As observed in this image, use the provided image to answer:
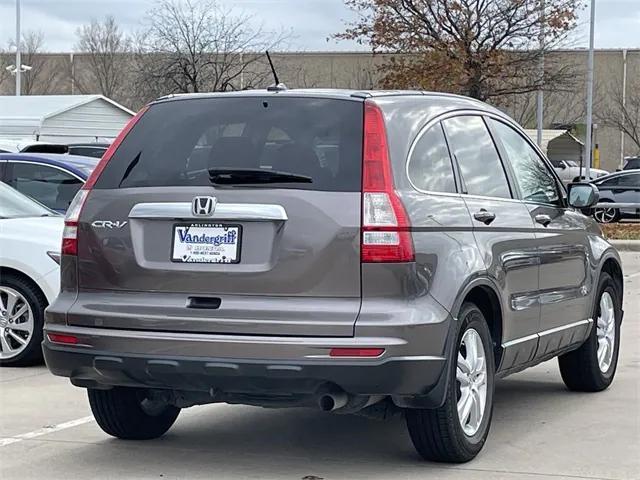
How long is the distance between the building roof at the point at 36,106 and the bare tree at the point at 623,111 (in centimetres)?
3630

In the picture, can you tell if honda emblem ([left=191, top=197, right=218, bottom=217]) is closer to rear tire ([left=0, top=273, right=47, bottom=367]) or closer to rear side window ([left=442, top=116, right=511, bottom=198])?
rear side window ([left=442, top=116, right=511, bottom=198])

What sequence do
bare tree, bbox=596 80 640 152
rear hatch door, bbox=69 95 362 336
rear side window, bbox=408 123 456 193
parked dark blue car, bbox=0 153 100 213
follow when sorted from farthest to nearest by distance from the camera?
bare tree, bbox=596 80 640 152 < parked dark blue car, bbox=0 153 100 213 < rear side window, bbox=408 123 456 193 < rear hatch door, bbox=69 95 362 336

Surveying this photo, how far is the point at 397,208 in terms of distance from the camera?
17.4ft

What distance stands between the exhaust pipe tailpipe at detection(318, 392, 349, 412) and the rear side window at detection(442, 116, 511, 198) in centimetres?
146

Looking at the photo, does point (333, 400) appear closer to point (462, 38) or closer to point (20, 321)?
point (20, 321)

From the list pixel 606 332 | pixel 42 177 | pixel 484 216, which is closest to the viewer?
pixel 484 216

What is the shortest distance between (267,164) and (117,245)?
2.63ft

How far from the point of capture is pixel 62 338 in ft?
18.4

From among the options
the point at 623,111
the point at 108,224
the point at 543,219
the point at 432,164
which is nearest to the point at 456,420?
the point at 432,164

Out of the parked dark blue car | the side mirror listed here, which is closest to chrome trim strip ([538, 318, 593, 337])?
the side mirror

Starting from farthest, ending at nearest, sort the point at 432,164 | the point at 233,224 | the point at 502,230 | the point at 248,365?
the point at 502,230 → the point at 432,164 → the point at 233,224 → the point at 248,365

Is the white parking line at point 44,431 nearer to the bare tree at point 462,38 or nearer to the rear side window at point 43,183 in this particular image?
the rear side window at point 43,183

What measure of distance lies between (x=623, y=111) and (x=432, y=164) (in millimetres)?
63563

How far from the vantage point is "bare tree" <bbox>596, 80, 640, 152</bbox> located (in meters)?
66.8
